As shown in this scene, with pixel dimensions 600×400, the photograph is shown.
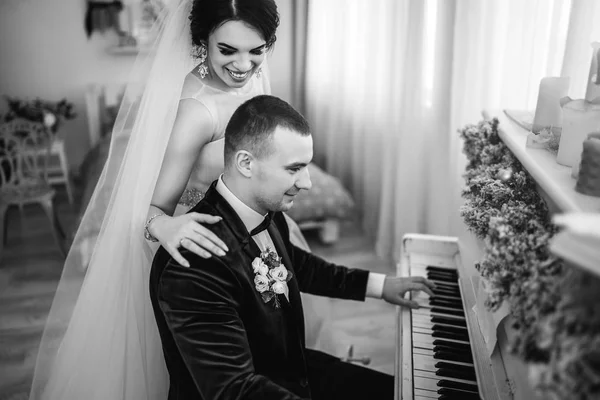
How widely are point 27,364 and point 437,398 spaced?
107 inches

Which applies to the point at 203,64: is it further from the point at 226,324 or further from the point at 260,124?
the point at 226,324

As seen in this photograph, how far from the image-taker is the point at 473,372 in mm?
1730

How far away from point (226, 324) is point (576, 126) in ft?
3.70

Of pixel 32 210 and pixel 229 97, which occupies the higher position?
pixel 229 97

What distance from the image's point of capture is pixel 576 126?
140 centimetres

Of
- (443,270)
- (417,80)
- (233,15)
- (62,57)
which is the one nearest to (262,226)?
(233,15)

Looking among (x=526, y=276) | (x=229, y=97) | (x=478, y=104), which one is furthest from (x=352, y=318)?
(x=526, y=276)

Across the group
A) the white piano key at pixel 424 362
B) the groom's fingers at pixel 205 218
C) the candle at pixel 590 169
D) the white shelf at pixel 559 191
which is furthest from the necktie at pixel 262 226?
the candle at pixel 590 169

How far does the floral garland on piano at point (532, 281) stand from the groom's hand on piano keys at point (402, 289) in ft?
1.54

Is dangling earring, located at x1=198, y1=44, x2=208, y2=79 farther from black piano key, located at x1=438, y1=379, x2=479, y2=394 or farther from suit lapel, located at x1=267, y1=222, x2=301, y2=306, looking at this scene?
black piano key, located at x1=438, y1=379, x2=479, y2=394

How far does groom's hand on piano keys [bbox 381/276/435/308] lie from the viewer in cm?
204

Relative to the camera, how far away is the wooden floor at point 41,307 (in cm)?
319

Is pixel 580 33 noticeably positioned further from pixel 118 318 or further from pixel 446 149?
pixel 118 318

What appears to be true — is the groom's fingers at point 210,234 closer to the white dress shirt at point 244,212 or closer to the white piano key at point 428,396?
the white dress shirt at point 244,212
